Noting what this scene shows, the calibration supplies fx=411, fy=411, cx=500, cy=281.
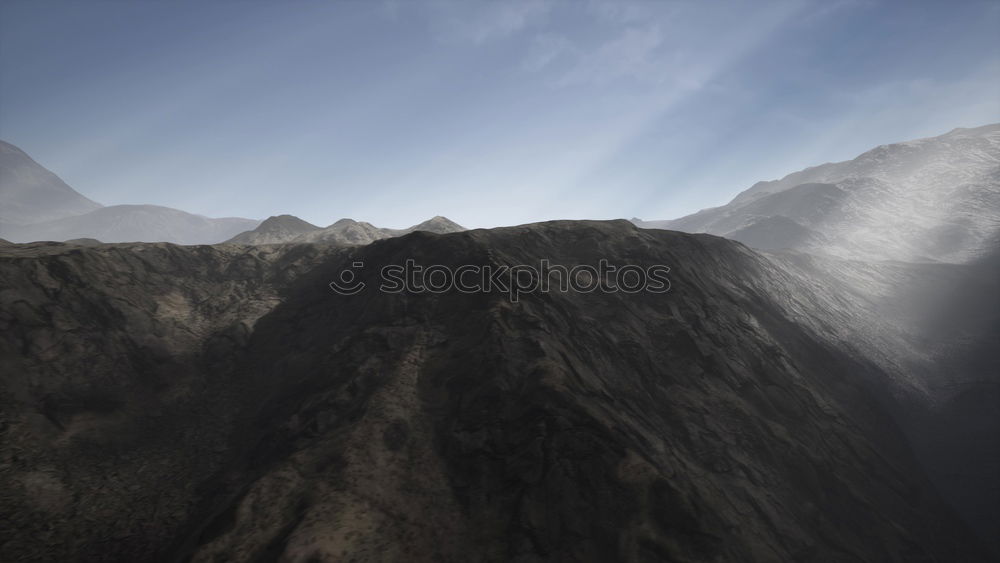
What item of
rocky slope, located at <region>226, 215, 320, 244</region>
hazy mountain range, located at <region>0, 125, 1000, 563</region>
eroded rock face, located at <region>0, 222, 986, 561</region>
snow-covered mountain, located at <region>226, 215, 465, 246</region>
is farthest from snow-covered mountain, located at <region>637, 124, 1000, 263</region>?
rocky slope, located at <region>226, 215, 320, 244</region>

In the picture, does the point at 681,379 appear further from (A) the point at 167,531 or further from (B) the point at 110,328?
(B) the point at 110,328

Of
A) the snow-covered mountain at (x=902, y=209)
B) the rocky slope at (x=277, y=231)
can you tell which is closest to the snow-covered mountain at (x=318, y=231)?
the rocky slope at (x=277, y=231)

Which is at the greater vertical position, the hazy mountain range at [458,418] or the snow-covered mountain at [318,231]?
the snow-covered mountain at [318,231]

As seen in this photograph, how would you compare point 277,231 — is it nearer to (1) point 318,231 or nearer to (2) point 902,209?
(1) point 318,231

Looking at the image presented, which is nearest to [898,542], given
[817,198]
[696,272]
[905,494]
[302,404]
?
[905,494]

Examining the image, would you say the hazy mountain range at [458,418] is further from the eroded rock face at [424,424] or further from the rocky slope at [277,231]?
the rocky slope at [277,231]

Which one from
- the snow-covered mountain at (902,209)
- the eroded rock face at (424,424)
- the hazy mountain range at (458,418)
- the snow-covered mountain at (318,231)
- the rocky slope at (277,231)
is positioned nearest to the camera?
the eroded rock face at (424,424)
